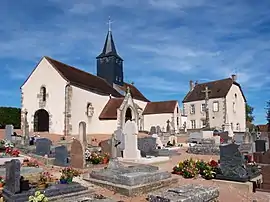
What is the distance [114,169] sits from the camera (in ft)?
27.9

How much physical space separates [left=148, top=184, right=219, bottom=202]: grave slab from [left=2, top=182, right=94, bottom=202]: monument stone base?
1.94 meters

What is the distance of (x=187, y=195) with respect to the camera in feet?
18.2

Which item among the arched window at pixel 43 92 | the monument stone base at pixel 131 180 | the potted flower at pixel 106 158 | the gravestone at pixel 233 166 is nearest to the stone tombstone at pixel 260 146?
the gravestone at pixel 233 166

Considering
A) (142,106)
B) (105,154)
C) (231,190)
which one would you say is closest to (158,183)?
(231,190)

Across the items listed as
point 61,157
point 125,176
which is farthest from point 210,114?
point 125,176

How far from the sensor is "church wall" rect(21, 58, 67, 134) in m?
26.1

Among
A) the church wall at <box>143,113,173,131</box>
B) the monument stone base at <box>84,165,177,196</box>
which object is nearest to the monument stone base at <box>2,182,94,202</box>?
the monument stone base at <box>84,165,177,196</box>

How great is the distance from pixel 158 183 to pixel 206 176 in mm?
1912

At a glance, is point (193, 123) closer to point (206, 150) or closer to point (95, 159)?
point (206, 150)

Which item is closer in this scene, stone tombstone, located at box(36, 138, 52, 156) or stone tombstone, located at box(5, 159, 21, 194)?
stone tombstone, located at box(5, 159, 21, 194)

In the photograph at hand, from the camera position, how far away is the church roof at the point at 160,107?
3715cm

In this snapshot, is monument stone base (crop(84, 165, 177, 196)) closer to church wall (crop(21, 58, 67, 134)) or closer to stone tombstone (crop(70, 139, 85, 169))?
stone tombstone (crop(70, 139, 85, 169))

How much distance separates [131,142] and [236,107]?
33.6m

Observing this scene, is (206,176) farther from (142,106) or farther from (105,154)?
(142,106)
